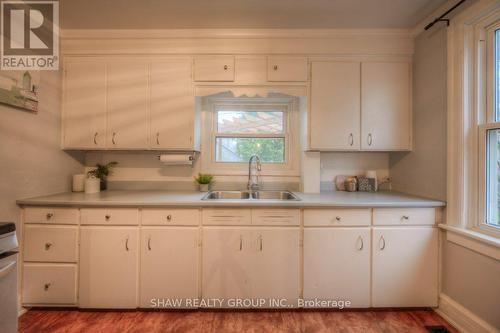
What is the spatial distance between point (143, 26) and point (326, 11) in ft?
5.52

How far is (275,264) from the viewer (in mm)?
1828

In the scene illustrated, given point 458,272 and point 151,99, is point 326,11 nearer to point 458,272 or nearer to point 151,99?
point 151,99

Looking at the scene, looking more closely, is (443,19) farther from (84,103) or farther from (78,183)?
(78,183)

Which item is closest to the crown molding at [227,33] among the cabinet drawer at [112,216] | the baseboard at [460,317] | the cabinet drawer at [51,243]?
the cabinet drawer at [112,216]

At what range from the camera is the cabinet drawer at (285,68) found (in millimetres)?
2174

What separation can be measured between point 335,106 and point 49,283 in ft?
9.60

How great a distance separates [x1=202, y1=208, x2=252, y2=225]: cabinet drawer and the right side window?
1.76 m

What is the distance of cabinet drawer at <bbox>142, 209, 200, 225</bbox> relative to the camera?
1830 millimetres

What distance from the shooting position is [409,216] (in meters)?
1.85

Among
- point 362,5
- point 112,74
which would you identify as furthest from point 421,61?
point 112,74

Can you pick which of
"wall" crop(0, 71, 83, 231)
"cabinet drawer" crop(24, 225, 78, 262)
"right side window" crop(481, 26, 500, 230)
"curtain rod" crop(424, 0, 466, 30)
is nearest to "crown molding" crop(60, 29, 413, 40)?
"curtain rod" crop(424, 0, 466, 30)

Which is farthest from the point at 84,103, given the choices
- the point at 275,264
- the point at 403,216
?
the point at 403,216

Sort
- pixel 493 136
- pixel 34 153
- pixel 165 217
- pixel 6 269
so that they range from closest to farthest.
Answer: pixel 6 269 < pixel 493 136 < pixel 165 217 < pixel 34 153

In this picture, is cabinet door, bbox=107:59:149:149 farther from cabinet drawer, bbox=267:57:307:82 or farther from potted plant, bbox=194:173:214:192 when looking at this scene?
cabinet drawer, bbox=267:57:307:82
